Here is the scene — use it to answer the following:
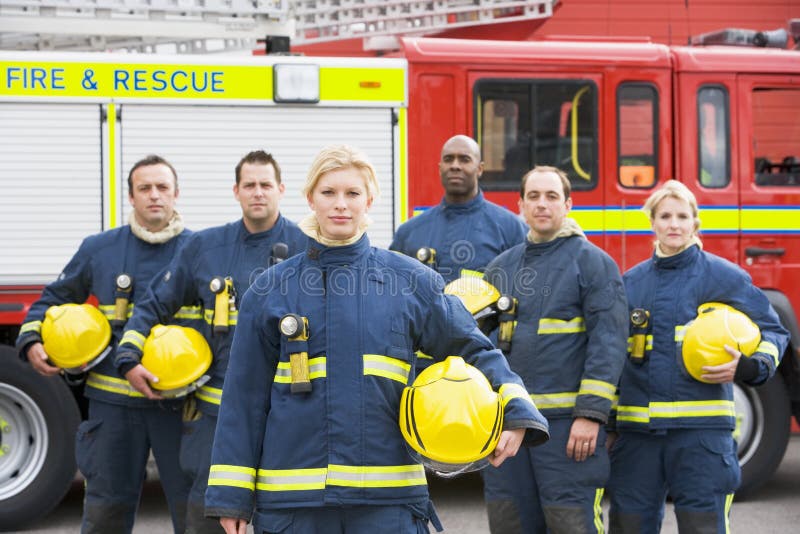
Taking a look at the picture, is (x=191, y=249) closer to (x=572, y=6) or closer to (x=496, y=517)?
(x=496, y=517)

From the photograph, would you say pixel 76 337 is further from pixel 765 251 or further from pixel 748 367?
pixel 765 251

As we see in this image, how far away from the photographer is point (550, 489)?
4.77 m

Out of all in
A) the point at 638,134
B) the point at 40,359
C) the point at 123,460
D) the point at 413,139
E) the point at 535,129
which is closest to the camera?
the point at 123,460

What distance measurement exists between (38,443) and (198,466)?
6.75 ft

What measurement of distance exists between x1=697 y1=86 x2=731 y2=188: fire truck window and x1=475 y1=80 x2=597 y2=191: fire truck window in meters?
0.66

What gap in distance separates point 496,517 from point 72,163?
330 cm

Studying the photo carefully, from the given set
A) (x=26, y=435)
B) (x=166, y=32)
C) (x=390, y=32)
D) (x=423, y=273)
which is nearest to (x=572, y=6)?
(x=390, y=32)

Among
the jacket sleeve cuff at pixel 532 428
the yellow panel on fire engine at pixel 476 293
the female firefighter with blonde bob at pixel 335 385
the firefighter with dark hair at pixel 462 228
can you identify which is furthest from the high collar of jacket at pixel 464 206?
the jacket sleeve cuff at pixel 532 428

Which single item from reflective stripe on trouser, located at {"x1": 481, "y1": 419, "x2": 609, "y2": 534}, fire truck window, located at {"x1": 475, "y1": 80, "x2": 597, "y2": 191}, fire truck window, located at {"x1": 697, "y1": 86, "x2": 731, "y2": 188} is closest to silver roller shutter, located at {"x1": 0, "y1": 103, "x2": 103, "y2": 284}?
fire truck window, located at {"x1": 475, "y1": 80, "x2": 597, "y2": 191}

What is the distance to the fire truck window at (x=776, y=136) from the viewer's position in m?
7.32

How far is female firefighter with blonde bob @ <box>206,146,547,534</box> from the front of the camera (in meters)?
3.19

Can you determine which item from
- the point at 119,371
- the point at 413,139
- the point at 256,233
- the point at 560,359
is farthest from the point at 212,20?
the point at 560,359

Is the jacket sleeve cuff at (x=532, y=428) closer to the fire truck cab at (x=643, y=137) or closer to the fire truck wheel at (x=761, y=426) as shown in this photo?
the fire truck cab at (x=643, y=137)

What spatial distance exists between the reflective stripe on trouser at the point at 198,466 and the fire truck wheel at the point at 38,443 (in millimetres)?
1787
